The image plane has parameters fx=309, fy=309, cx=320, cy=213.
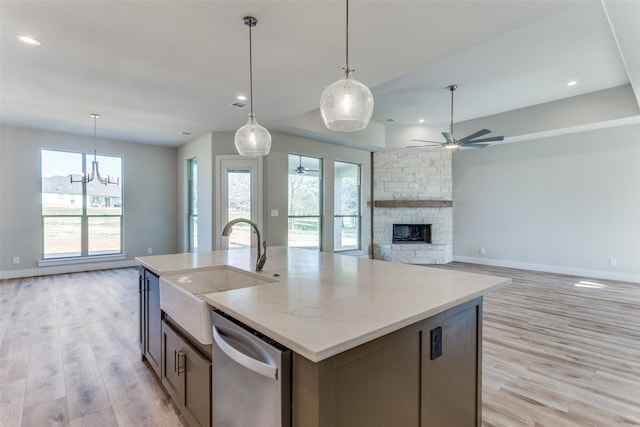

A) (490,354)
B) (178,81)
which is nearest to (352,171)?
(178,81)

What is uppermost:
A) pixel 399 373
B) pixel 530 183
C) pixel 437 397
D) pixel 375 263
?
pixel 530 183

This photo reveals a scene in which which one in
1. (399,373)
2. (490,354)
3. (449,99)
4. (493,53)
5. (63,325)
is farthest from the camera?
(449,99)

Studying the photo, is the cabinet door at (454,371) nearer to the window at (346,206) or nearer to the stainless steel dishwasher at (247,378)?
the stainless steel dishwasher at (247,378)

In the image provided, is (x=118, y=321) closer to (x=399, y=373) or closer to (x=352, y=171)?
(x=399, y=373)

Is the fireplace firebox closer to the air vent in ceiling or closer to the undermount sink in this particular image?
the air vent in ceiling

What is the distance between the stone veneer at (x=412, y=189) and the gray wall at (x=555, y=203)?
1.44ft

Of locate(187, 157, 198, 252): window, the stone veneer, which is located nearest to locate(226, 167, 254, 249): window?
locate(187, 157, 198, 252): window

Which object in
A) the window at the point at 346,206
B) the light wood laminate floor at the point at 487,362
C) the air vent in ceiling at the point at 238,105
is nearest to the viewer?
the light wood laminate floor at the point at 487,362

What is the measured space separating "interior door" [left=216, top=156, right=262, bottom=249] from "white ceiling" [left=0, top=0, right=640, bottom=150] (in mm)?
732

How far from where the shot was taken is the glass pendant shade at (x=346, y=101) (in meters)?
1.80

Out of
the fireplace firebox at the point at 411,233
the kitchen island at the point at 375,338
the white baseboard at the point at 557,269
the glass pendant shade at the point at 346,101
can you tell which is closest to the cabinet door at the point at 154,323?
the kitchen island at the point at 375,338

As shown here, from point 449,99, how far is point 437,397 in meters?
4.91

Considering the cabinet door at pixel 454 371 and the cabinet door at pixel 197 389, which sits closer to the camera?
the cabinet door at pixel 454 371

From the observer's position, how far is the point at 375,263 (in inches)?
86.3
